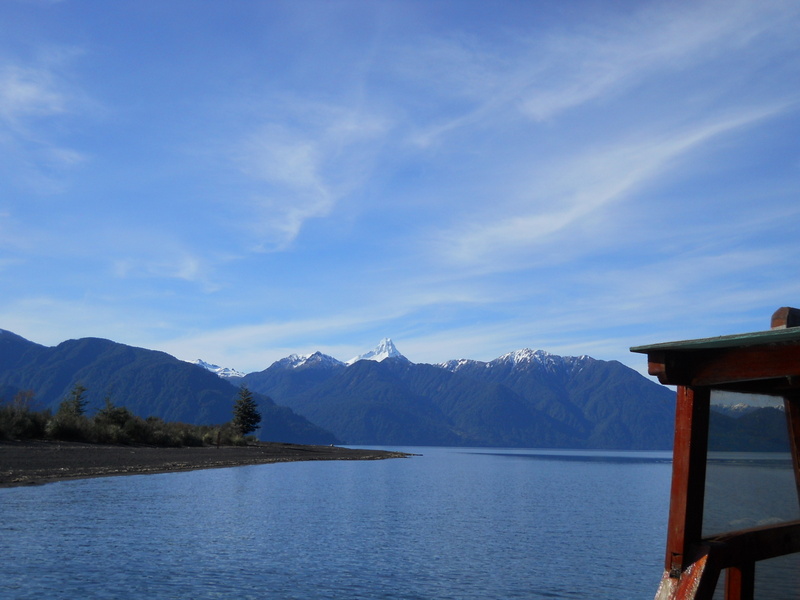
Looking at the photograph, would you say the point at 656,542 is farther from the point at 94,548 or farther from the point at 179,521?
the point at 94,548

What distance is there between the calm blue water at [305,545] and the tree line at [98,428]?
17053mm

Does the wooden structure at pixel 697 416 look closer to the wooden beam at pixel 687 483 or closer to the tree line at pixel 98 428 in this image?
the wooden beam at pixel 687 483

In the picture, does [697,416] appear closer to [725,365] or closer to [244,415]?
[725,365]

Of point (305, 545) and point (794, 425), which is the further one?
point (305, 545)

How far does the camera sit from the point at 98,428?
73938mm

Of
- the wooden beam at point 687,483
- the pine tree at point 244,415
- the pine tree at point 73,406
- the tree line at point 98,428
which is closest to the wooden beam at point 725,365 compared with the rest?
the wooden beam at point 687,483

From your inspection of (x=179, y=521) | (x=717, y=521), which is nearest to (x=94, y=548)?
(x=179, y=521)

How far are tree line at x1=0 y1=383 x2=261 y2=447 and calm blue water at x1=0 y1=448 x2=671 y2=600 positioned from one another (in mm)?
17053

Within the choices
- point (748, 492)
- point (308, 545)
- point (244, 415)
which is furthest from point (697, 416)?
point (244, 415)

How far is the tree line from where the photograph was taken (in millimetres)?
62406

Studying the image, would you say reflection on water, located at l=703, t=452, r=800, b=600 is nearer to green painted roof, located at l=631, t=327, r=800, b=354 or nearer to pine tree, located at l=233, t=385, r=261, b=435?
green painted roof, located at l=631, t=327, r=800, b=354

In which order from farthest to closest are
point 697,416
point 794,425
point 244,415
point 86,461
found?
1. point 244,415
2. point 86,461
3. point 794,425
4. point 697,416

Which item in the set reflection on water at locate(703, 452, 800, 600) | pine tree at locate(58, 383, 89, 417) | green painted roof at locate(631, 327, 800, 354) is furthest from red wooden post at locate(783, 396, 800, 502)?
pine tree at locate(58, 383, 89, 417)

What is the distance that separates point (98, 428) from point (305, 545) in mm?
53262
